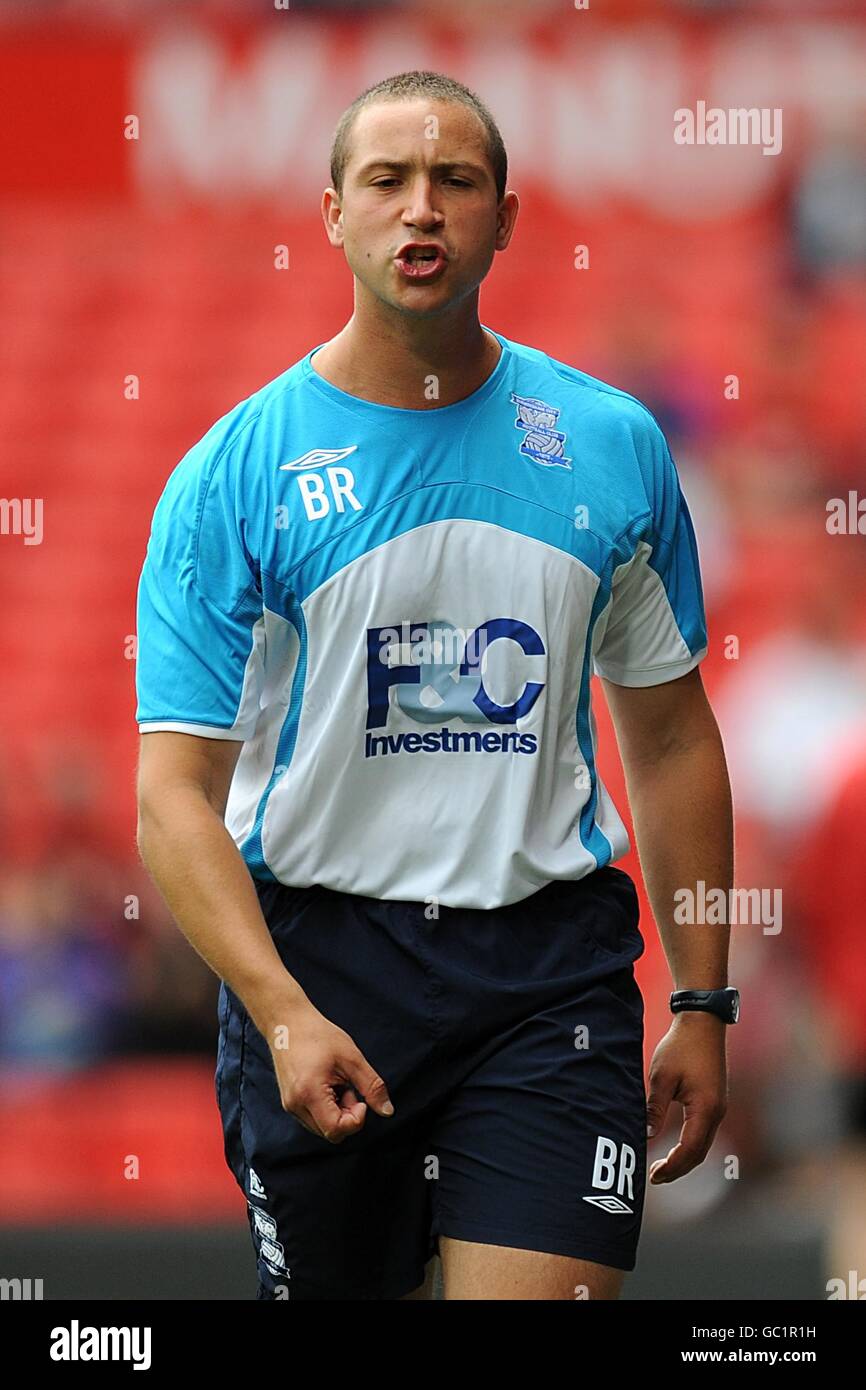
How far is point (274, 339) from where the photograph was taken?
→ 37.8 ft

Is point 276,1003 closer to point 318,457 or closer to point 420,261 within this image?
point 318,457

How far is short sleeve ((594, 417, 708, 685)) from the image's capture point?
301 centimetres

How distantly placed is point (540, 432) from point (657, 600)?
0.31m

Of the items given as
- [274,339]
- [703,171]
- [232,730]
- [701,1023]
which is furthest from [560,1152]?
[703,171]

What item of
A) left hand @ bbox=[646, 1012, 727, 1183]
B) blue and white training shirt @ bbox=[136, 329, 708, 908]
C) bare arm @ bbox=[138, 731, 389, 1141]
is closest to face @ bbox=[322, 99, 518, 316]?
blue and white training shirt @ bbox=[136, 329, 708, 908]

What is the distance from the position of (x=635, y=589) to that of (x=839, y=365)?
7867 mm

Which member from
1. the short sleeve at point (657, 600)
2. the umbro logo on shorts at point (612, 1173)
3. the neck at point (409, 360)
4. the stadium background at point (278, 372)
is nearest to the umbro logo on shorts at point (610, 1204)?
the umbro logo on shorts at point (612, 1173)

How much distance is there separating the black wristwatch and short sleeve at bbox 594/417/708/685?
1.53ft

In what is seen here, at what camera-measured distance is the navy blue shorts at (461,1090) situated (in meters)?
2.80

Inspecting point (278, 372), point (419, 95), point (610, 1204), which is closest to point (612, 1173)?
point (610, 1204)

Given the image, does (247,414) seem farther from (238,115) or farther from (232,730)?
(238,115)

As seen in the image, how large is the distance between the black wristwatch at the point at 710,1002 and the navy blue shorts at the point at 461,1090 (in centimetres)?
10

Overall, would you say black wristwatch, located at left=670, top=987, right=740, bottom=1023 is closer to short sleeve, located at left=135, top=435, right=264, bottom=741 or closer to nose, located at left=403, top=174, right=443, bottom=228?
short sleeve, located at left=135, top=435, right=264, bottom=741

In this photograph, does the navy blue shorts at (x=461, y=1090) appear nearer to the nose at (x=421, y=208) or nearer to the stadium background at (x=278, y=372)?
the nose at (x=421, y=208)
